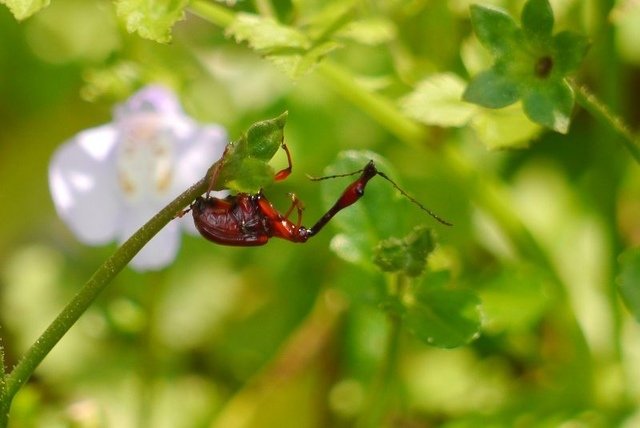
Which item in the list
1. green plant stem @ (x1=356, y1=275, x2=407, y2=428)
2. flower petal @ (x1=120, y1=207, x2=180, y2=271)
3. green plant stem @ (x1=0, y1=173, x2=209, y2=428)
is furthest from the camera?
flower petal @ (x1=120, y1=207, x2=180, y2=271)

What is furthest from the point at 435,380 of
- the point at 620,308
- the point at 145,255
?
the point at 145,255

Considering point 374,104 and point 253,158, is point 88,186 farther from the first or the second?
point 253,158

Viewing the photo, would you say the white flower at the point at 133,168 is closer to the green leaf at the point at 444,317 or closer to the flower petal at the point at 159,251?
the flower petal at the point at 159,251

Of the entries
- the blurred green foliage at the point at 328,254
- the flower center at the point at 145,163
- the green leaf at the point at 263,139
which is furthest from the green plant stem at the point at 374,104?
the green leaf at the point at 263,139

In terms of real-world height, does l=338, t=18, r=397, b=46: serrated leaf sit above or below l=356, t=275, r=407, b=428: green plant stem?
above

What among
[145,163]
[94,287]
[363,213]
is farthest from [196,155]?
[94,287]

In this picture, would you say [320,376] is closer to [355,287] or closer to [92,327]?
[92,327]

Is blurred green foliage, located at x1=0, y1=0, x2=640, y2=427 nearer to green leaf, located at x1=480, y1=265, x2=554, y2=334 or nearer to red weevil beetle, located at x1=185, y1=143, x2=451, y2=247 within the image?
green leaf, located at x1=480, y1=265, x2=554, y2=334

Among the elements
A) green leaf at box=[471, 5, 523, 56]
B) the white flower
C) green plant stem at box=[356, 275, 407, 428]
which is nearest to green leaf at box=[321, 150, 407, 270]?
green plant stem at box=[356, 275, 407, 428]
